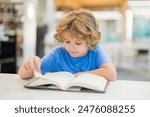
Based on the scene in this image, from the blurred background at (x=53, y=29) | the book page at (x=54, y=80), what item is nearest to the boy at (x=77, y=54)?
the book page at (x=54, y=80)

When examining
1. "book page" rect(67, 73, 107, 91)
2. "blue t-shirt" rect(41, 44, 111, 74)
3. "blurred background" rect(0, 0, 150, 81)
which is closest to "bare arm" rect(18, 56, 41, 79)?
"blue t-shirt" rect(41, 44, 111, 74)

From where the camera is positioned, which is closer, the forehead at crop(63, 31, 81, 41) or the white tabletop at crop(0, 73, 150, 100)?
the white tabletop at crop(0, 73, 150, 100)

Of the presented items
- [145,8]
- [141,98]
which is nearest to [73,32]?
[141,98]

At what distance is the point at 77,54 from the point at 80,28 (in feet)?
0.47

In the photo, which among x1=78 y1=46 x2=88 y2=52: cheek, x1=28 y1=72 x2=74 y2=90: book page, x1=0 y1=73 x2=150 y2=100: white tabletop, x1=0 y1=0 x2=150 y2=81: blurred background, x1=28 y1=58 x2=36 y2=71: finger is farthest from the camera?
x1=0 y1=0 x2=150 y2=81: blurred background

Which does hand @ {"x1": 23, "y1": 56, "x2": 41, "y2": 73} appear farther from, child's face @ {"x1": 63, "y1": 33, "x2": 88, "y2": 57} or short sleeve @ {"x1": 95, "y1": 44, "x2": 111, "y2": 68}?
short sleeve @ {"x1": 95, "y1": 44, "x2": 111, "y2": 68}

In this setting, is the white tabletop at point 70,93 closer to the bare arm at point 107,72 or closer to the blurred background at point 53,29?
the bare arm at point 107,72

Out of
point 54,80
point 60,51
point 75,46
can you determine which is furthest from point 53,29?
point 54,80

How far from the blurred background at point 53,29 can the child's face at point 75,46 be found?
7.76 ft

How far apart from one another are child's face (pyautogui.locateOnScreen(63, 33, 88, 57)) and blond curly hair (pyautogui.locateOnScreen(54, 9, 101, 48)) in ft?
0.05

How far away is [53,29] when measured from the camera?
5621 mm

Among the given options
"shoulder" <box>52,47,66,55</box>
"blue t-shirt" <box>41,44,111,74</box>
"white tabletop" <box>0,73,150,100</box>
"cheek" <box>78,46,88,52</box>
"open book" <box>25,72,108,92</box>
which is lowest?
"white tabletop" <box>0,73,150,100</box>

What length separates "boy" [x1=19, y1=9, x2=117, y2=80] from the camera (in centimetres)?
131

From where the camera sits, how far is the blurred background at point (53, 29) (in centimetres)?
454
